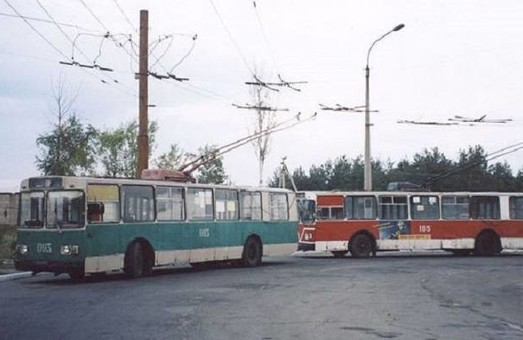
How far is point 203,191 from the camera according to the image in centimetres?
2409

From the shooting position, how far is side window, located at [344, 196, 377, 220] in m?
33.2

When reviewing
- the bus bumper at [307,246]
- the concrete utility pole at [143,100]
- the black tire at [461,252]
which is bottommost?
the black tire at [461,252]

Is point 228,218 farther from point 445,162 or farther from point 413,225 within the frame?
point 445,162

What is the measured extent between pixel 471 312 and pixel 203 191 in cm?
1140

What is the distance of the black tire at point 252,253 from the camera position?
26156 millimetres

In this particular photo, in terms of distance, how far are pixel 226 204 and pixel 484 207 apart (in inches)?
576

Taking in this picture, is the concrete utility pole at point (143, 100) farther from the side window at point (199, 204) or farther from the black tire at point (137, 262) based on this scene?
the black tire at point (137, 262)

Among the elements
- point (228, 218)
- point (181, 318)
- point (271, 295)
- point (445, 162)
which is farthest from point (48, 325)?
point (445, 162)

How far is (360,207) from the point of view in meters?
33.5

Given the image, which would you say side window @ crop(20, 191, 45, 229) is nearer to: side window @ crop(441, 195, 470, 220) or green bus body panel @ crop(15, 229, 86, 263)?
green bus body panel @ crop(15, 229, 86, 263)

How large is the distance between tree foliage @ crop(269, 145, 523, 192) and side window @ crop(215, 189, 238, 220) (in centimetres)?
4902

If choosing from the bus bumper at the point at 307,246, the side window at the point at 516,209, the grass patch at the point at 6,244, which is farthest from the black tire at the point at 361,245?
the grass patch at the point at 6,244

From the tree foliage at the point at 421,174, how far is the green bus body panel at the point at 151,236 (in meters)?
47.8

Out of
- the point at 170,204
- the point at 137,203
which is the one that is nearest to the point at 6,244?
the point at 170,204
